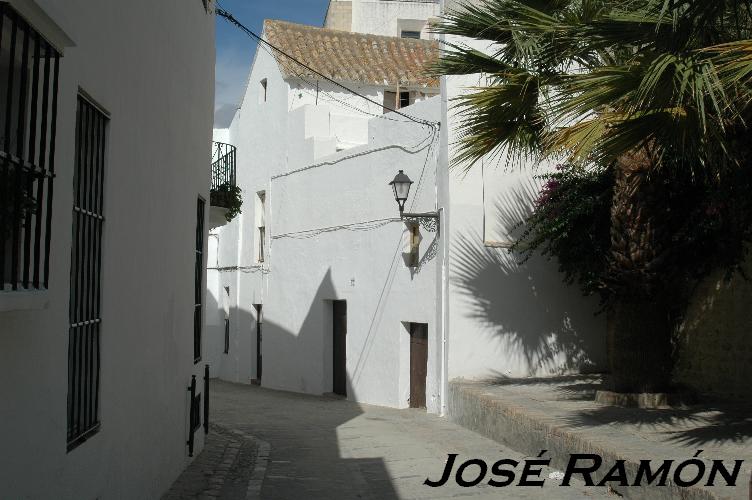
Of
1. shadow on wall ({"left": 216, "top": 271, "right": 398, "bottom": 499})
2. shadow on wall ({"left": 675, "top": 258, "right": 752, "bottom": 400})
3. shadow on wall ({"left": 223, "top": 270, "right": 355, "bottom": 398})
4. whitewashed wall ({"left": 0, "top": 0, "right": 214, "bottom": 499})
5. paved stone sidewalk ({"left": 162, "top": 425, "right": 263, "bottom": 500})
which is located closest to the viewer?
whitewashed wall ({"left": 0, "top": 0, "right": 214, "bottom": 499})

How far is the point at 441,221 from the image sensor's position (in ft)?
45.9

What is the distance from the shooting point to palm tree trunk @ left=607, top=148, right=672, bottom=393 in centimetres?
980

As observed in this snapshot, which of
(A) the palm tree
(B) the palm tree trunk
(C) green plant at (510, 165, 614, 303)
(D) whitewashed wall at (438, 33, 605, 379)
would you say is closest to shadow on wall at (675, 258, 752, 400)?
(A) the palm tree

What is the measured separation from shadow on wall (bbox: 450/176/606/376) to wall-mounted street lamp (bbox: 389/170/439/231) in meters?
0.92

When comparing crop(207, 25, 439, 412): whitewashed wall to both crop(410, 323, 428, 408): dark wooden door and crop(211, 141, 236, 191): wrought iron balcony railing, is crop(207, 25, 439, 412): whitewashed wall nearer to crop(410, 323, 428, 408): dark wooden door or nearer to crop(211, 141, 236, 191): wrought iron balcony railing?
crop(410, 323, 428, 408): dark wooden door

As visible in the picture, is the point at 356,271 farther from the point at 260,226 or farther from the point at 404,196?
the point at 260,226

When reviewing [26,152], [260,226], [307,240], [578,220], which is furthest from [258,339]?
[26,152]

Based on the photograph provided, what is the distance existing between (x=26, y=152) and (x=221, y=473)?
18.5 ft

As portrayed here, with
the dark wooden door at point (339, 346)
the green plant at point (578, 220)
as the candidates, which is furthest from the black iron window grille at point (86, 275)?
the dark wooden door at point (339, 346)

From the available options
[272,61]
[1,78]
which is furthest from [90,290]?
[272,61]

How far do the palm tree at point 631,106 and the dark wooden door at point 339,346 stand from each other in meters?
7.28

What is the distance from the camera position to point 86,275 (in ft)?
17.0

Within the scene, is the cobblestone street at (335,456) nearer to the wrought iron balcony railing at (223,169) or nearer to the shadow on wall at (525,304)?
Result: the shadow on wall at (525,304)

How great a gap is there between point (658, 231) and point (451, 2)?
654 cm
